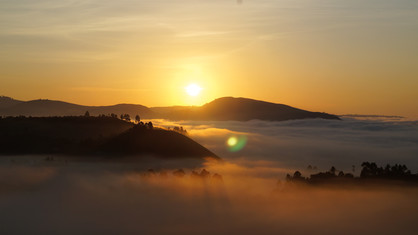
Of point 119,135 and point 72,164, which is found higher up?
point 119,135

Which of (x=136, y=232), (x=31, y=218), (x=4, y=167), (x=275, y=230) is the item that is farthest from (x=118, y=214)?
(x=275, y=230)

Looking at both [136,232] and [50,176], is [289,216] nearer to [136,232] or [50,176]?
[136,232]

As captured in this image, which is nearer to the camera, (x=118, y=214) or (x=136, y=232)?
(x=136, y=232)

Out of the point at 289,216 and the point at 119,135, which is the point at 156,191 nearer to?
the point at 119,135

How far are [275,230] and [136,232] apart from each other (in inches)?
2351

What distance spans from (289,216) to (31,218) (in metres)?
106

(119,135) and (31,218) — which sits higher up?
(119,135)

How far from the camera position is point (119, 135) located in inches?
7869

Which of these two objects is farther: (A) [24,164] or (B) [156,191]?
(B) [156,191]

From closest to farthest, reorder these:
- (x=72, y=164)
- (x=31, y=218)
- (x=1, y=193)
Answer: (x=31, y=218) < (x=1, y=193) < (x=72, y=164)

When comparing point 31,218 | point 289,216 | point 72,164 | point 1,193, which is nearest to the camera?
point 31,218

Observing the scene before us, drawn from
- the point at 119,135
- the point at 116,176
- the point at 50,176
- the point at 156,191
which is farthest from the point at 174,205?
the point at 50,176

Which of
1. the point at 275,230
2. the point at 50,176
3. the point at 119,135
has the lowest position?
the point at 275,230

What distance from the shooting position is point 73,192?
602 feet
